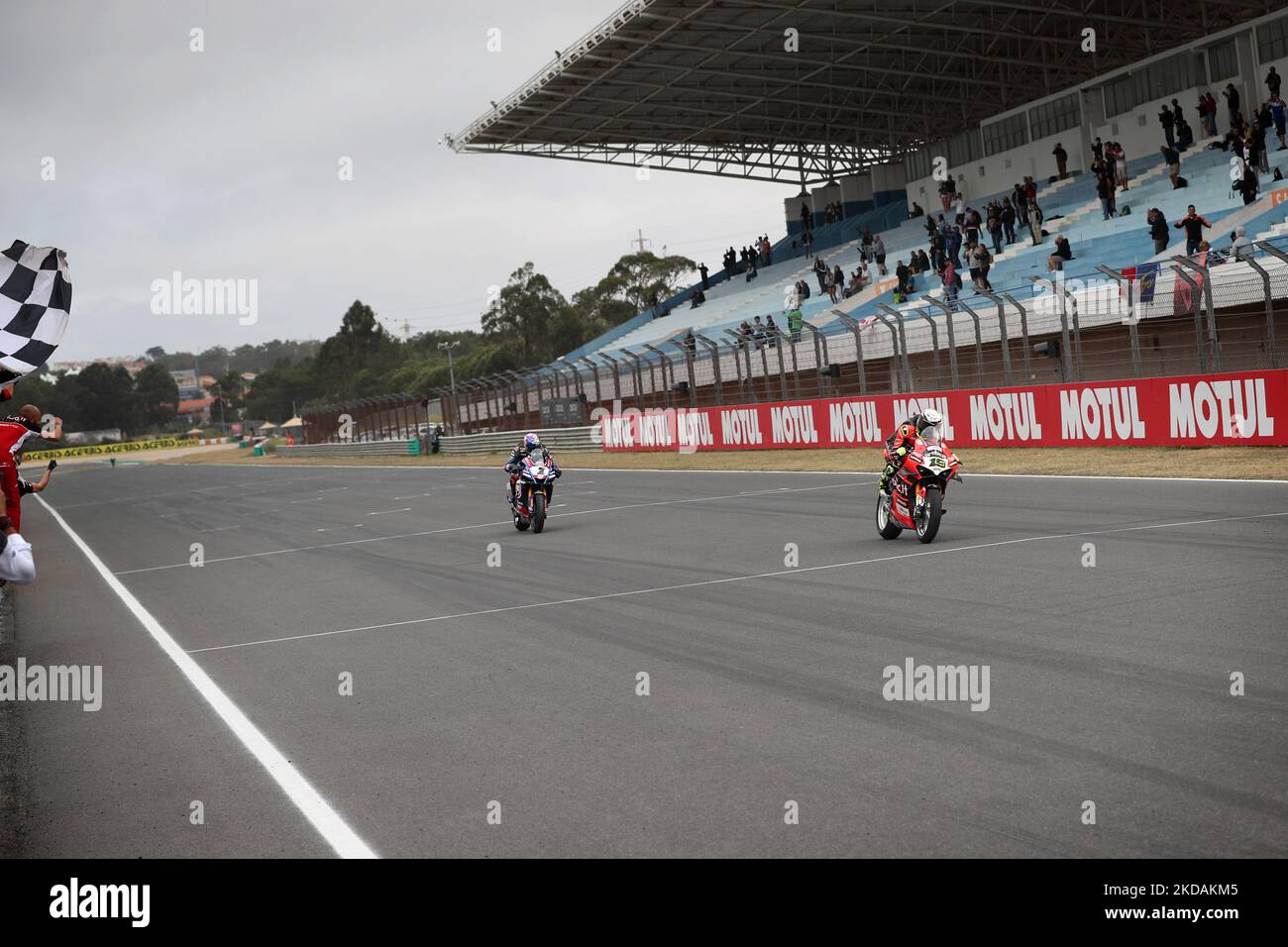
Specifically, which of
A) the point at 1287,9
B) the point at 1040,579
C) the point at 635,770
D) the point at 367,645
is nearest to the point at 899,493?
the point at 1040,579

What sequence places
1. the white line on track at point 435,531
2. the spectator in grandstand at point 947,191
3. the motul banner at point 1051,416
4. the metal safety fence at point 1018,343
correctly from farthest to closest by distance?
the spectator in grandstand at point 947,191 → the metal safety fence at point 1018,343 → the motul banner at point 1051,416 → the white line on track at point 435,531

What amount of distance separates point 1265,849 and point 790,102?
46.6 meters

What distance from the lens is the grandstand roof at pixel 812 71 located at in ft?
124

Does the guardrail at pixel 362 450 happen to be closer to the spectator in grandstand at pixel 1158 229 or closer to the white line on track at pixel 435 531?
the spectator in grandstand at pixel 1158 229

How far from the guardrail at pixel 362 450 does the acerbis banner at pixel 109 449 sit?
34.6m

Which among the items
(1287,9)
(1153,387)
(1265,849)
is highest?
(1287,9)

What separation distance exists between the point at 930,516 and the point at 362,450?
49083 mm

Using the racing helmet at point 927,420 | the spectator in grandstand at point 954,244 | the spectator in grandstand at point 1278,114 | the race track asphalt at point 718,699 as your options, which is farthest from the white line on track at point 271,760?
the spectator in grandstand at point 1278,114

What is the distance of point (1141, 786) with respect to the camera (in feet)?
14.6

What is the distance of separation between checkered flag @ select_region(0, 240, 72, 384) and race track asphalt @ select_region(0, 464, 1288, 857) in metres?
2.09

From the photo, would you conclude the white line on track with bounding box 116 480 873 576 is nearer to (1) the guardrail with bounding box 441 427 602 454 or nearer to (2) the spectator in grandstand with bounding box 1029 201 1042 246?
(2) the spectator in grandstand with bounding box 1029 201 1042 246

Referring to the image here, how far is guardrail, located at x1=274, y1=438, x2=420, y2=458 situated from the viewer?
52688mm

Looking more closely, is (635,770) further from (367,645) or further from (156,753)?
(367,645)

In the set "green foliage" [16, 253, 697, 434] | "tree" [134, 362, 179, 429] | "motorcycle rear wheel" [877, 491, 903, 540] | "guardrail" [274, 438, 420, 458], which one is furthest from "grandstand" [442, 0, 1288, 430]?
"tree" [134, 362, 179, 429]
